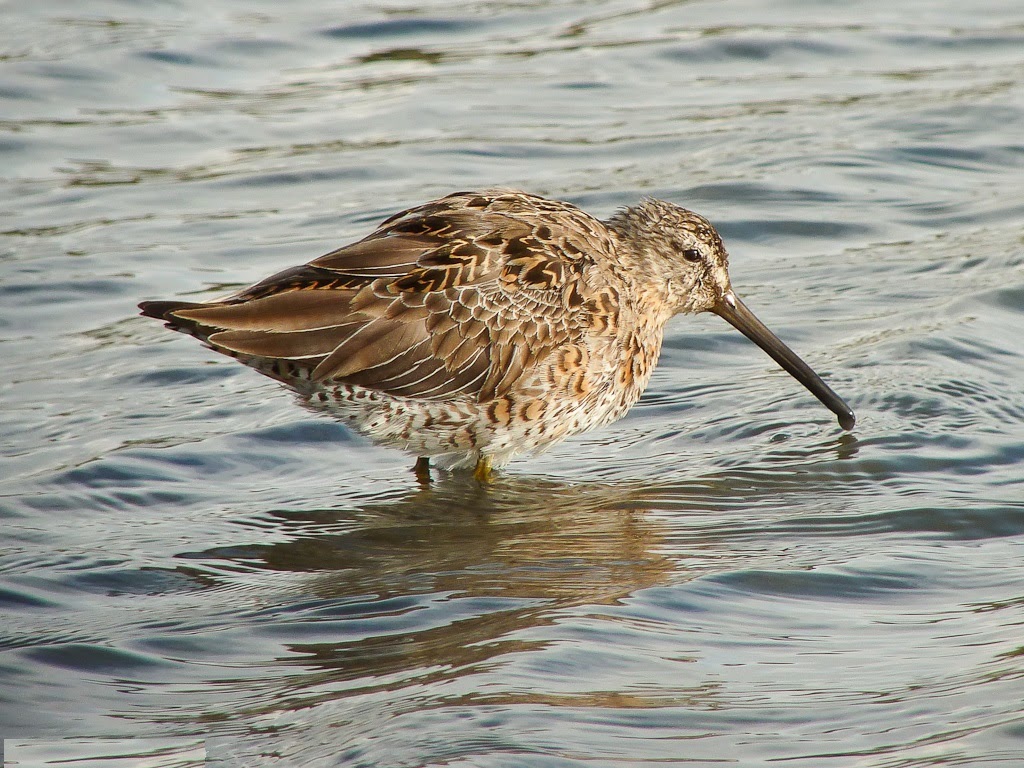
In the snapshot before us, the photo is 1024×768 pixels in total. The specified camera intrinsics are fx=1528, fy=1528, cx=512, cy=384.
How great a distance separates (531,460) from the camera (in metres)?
6.26

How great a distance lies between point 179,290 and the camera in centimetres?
745

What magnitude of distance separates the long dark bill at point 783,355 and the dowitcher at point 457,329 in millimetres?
614

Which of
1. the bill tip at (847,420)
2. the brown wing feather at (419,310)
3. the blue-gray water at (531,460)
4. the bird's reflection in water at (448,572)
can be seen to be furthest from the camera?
the bill tip at (847,420)

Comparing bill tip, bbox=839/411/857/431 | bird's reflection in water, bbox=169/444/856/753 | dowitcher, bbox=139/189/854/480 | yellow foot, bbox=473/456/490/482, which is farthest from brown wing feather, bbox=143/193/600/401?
bill tip, bbox=839/411/857/431

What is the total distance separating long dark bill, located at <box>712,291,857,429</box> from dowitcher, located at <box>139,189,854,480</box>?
0.61 m

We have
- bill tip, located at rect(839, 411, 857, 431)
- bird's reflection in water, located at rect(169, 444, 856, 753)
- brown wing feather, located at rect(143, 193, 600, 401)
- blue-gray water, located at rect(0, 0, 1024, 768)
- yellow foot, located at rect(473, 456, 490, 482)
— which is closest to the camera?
blue-gray water, located at rect(0, 0, 1024, 768)

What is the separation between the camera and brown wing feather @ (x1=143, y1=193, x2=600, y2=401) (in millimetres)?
5281

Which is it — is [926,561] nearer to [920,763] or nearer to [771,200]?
[920,763]

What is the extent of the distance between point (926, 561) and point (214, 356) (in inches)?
137

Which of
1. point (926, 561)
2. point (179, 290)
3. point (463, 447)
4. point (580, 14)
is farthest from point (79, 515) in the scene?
point (580, 14)

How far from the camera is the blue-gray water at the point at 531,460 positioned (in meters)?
3.93

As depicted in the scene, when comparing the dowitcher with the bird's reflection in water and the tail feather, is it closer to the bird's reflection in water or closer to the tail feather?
the tail feather

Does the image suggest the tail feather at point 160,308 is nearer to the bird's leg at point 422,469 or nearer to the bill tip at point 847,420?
the bird's leg at point 422,469

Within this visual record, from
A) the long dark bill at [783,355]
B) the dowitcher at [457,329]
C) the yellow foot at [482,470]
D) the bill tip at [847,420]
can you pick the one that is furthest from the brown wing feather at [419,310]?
the bill tip at [847,420]
